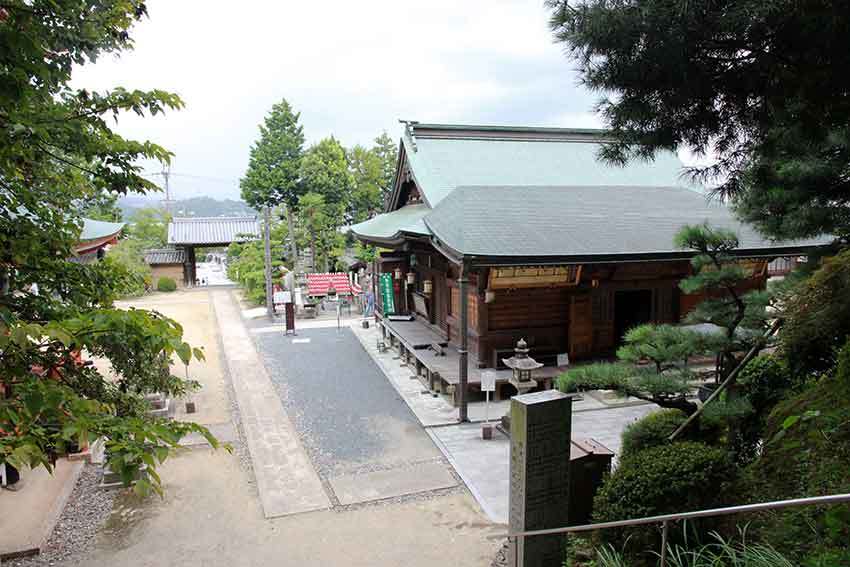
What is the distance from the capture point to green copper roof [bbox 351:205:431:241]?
13.9 meters

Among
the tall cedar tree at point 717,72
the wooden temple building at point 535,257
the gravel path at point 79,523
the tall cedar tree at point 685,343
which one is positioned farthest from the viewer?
the wooden temple building at point 535,257

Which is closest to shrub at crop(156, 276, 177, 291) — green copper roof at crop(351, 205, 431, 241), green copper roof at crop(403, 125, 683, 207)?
green copper roof at crop(351, 205, 431, 241)

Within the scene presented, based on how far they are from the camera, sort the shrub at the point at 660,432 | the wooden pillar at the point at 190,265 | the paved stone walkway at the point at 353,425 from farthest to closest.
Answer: the wooden pillar at the point at 190,265, the paved stone walkway at the point at 353,425, the shrub at the point at 660,432

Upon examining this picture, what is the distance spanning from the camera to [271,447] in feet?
34.3

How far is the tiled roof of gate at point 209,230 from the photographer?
118ft

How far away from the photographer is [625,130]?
15.1 ft

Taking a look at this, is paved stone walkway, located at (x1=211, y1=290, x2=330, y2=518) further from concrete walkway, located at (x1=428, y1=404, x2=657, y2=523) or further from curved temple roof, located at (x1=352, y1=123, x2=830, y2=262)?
curved temple roof, located at (x1=352, y1=123, x2=830, y2=262)

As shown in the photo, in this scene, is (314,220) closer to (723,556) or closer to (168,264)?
(168,264)

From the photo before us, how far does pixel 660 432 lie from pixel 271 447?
6.95 metres

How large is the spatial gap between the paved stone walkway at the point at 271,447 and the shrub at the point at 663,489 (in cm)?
444

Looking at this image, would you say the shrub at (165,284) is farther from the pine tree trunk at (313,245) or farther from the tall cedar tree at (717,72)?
the tall cedar tree at (717,72)

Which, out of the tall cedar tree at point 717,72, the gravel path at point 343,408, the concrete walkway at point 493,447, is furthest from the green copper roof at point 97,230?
the tall cedar tree at point 717,72

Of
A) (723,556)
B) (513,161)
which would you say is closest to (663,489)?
(723,556)

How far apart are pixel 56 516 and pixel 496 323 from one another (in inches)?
358
